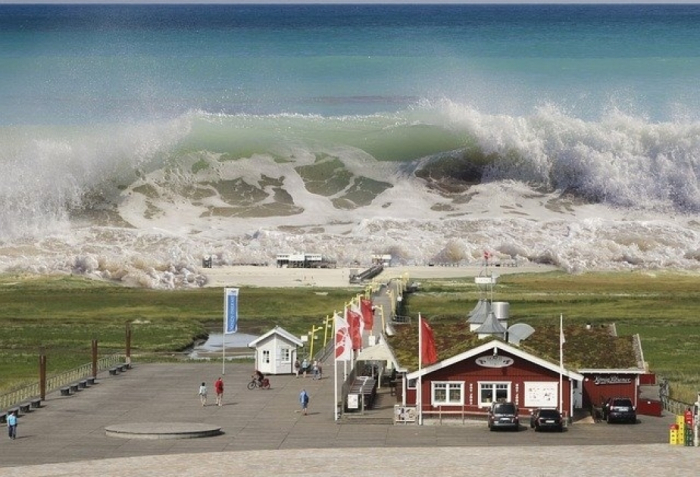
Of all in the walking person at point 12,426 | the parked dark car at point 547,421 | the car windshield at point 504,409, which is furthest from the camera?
the car windshield at point 504,409

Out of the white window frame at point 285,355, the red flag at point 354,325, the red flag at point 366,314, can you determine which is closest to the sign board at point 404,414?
the red flag at point 354,325

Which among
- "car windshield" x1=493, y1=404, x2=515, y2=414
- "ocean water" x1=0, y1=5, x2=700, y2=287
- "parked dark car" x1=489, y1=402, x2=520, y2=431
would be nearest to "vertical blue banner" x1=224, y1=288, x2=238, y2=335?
"car windshield" x1=493, y1=404, x2=515, y2=414

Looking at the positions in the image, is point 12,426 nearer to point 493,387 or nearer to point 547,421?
point 493,387

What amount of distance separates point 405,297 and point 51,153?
53929mm

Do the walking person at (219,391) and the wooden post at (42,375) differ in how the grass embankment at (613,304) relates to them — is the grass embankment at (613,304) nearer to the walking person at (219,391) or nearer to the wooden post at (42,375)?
the walking person at (219,391)

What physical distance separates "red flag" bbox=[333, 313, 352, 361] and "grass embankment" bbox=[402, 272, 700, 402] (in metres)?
11.7

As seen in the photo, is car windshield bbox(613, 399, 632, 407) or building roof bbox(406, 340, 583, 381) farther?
building roof bbox(406, 340, 583, 381)

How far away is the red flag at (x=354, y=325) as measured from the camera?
215ft

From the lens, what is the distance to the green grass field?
79.8 m

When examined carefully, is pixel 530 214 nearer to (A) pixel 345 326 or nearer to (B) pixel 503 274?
(B) pixel 503 274

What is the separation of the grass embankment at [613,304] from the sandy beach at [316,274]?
3.07 metres

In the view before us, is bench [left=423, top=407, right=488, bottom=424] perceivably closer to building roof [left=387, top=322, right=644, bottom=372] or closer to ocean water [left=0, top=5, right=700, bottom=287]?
building roof [left=387, top=322, right=644, bottom=372]

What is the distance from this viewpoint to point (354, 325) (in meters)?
66.3

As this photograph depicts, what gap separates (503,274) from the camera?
110562 millimetres
